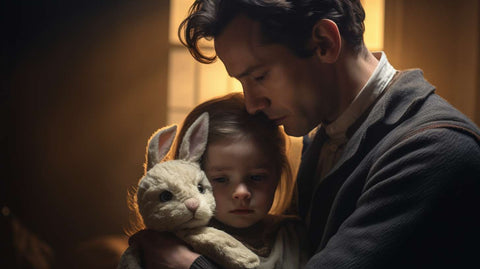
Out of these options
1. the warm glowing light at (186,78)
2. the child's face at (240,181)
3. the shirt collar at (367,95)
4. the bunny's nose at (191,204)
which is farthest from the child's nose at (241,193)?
the warm glowing light at (186,78)

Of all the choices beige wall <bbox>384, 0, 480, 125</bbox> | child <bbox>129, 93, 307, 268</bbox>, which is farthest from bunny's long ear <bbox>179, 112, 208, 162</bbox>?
beige wall <bbox>384, 0, 480, 125</bbox>

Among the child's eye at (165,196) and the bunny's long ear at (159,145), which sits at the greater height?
the bunny's long ear at (159,145)

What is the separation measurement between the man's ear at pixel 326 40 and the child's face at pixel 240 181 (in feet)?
1.01

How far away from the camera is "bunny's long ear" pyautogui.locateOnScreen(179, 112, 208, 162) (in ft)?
3.69

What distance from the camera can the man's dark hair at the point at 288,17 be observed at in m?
1.14

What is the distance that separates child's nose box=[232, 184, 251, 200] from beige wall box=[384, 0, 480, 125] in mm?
1099

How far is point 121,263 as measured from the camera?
1065 mm

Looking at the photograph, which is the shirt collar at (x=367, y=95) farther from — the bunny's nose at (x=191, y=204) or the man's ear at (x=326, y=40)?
the bunny's nose at (x=191, y=204)

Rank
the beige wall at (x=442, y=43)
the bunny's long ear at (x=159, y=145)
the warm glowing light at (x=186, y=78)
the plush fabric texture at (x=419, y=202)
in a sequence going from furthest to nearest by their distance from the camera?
the warm glowing light at (x=186, y=78), the beige wall at (x=442, y=43), the bunny's long ear at (x=159, y=145), the plush fabric texture at (x=419, y=202)

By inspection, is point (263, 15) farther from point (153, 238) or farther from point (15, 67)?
point (15, 67)

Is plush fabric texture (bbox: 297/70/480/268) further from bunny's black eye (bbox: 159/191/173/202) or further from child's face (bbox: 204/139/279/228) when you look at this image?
bunny's black eye (bbox: 159/191/173/202)

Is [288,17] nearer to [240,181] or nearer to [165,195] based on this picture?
[240,181]

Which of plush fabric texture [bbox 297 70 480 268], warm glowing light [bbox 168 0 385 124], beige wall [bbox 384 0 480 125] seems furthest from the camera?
warm glowing light [bbox 168 0 385 124]

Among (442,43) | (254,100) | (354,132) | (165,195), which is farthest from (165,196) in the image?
(442,43)
